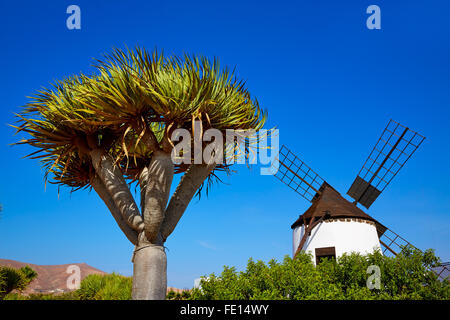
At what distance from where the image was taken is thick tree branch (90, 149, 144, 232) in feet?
26.6

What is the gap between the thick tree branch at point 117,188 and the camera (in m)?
8.10

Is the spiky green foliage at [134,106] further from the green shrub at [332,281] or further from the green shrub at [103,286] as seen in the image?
the green shrub at [103,286]

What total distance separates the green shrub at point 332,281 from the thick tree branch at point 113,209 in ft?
6.12

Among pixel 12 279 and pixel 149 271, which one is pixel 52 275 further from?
pixel 149 271

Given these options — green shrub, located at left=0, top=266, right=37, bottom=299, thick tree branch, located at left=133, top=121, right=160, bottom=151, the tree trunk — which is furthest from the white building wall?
green shrub, located at left=0, top=266, right=37, bottom=299

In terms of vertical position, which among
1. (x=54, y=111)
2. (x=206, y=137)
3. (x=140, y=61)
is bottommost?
(x=206, y=137)

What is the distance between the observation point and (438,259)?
399 inches

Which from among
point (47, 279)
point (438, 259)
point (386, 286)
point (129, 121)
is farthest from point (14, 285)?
point (47, 279)

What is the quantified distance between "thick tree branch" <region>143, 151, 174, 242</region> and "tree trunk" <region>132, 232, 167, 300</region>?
0.79 feet

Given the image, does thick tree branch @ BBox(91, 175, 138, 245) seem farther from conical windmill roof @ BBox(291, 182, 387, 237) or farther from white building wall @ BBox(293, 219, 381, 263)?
conical windmill roof @ BBox(291, 182, 387, 237)

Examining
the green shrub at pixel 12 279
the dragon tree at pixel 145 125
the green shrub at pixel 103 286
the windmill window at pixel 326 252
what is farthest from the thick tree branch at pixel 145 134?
the green shrub at pixel 12 279
